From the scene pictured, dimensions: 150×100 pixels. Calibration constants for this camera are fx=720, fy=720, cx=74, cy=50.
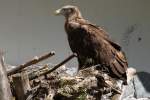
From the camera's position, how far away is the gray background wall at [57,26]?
647 centimetres

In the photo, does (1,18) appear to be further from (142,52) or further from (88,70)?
(88,70)

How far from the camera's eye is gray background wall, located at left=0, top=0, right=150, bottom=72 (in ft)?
21.2

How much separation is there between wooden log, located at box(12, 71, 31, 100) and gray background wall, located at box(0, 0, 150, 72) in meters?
2.93

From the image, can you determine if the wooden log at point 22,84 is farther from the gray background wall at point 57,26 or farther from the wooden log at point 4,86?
the gray background wall at point 57,26

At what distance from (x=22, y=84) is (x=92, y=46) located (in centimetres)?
181

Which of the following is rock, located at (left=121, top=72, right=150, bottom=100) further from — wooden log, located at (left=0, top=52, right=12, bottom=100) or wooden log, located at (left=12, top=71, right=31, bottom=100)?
wooden log, located at (left=0, top=52, right=12, bottom=100)

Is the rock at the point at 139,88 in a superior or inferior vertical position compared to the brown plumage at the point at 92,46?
inferior

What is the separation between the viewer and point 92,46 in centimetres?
501

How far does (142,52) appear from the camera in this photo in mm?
6953

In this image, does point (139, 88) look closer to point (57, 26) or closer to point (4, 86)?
point (57, 26)

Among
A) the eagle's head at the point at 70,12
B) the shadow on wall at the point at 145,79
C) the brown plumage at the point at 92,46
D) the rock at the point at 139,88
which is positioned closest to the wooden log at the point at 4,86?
the brown plumage at the point at 92,46

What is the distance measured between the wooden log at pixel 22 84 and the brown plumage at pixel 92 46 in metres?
1.44

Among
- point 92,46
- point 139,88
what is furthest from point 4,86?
point 139,88

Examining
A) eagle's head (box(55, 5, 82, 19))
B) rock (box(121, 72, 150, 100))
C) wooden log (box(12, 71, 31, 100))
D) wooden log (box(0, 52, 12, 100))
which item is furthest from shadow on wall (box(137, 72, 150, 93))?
wooden log (box(0, 52, 12, 100))
